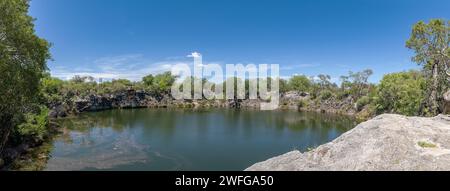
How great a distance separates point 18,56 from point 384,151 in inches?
845

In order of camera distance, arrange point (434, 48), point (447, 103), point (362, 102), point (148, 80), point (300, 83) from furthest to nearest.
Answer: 1. point (300, 83)
2. point (148, 80)
3. point (362, 102)
4. point (434, 48)
5. point (447, 103)

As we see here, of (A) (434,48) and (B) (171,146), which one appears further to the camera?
(B) (171,146)

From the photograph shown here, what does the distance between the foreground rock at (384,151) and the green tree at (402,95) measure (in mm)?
35865

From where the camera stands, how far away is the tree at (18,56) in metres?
17.4

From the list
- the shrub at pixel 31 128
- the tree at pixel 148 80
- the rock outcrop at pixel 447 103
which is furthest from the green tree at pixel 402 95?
the tree at pixel 148 80

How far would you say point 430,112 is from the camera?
34781mm

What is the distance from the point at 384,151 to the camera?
9031 mm

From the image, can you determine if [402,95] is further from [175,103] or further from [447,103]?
[175,103]

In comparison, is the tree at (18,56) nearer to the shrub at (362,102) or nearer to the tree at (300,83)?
the shrub at (362,102)

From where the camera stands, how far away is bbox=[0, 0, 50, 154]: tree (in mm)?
17391

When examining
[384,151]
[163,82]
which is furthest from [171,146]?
[163,82]
